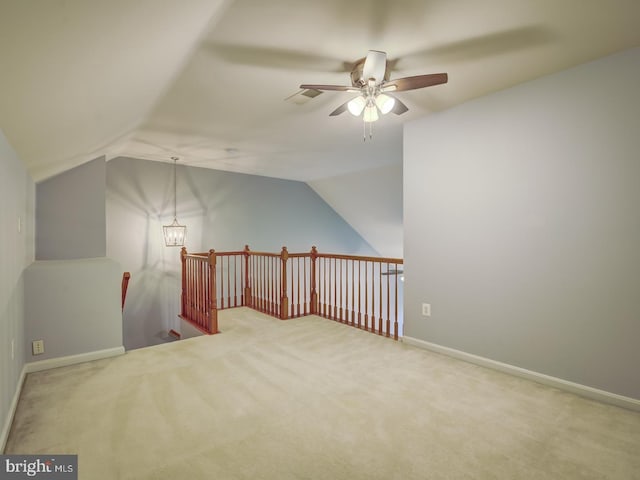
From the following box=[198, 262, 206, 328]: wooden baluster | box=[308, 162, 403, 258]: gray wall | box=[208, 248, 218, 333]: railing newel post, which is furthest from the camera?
box=[308, 162, 403, 258]: gray wall

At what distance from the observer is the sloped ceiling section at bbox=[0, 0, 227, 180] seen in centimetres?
97

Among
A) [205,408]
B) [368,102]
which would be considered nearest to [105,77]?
[368,102]

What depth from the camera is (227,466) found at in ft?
5.25

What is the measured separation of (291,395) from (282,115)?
264 centimetres

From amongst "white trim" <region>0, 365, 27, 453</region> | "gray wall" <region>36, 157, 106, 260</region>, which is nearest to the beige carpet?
"white trim" <region>0, 365, 27, 453</region>

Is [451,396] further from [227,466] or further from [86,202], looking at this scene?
[86,202]

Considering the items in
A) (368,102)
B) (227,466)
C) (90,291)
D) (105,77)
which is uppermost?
(368,102)

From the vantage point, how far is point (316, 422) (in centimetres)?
197

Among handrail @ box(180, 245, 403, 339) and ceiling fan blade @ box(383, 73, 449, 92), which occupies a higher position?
ceiling fan blade @ box(383, 73, 449, 92)

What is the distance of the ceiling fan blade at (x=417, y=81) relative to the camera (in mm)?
1979

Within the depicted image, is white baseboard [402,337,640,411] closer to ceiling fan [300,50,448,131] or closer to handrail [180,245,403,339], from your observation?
handrail [180,245,403,339]

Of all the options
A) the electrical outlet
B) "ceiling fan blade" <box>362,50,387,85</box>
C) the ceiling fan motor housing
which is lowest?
the electrical outlet

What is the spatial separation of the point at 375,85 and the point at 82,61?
1667 mm
